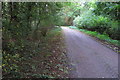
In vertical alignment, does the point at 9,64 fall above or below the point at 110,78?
above

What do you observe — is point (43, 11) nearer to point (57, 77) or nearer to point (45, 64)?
point (45, 64)

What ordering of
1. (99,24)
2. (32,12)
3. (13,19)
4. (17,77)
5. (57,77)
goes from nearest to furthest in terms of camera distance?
1. (17,77)
2. (57,77)
3. (13,19)
4. (32,12)
5. (99,24)

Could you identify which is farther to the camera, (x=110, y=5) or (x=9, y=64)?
(x=110, y=5)

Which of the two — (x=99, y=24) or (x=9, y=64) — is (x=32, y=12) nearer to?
(x=9, y=64)

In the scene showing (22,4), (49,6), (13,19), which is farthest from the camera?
(49,6)

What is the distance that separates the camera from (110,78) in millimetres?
4023

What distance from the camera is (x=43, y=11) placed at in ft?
25.8

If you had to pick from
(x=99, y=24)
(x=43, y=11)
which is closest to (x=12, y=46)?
(x=43, y=11)

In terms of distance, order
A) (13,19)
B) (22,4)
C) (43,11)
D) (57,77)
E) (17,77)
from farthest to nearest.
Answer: (43,11) → (22,4) → (13,19) → (57,77) → (17,77)

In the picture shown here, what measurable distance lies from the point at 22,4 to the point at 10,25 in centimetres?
160

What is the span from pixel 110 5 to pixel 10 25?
7.73m

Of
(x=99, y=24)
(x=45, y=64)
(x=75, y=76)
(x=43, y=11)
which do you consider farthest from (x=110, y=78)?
(x=99, y=24)

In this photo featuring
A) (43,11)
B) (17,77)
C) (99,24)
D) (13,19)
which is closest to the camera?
(17,77)

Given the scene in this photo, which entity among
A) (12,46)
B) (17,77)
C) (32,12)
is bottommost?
(17,77)
